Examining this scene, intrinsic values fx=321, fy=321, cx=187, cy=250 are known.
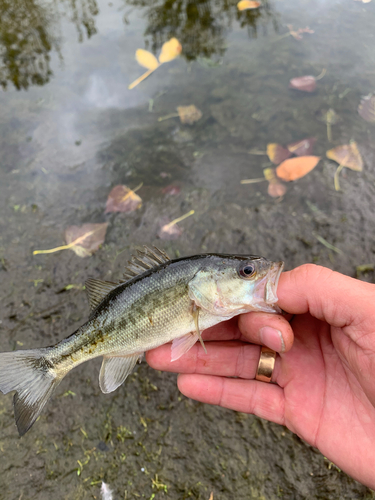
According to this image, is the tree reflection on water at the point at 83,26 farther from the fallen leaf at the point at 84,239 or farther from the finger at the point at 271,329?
the finger at the point at 271,329

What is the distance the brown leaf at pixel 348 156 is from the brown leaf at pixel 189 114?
2241mm

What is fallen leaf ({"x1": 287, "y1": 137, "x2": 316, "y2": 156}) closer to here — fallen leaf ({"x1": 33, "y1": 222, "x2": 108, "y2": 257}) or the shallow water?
the shallow water

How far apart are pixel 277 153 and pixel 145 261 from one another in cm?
328

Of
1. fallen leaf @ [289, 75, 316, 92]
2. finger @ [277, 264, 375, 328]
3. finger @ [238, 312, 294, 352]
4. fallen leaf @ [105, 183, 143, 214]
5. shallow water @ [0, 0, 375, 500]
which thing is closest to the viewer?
finger @ [277, 264, 375, 328]

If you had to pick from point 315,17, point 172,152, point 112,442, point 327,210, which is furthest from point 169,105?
point 112,442

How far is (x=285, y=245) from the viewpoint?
4066mm

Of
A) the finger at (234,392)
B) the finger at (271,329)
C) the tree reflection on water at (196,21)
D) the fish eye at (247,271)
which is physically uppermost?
the tree reflection on water at (196,21)

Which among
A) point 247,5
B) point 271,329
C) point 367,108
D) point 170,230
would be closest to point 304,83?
point 367,108

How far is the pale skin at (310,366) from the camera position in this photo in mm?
2221

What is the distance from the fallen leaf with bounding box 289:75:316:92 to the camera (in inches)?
227

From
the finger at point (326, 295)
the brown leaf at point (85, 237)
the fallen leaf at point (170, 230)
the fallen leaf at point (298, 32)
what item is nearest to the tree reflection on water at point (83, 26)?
the fallen leaf at point (298, 32)

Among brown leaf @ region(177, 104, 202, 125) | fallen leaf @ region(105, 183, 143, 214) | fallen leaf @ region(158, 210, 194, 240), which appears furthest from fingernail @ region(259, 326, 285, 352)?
brown leaf @ region(177, 104, 202, 125)

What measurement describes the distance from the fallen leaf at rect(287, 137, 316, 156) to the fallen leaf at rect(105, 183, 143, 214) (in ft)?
8.18

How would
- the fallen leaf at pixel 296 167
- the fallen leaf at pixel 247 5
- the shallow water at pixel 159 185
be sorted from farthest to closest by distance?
the fallen leaf at pixel 247 5, the fallen leaf at pixel 296 167, the shallow water at pixel 159 185
